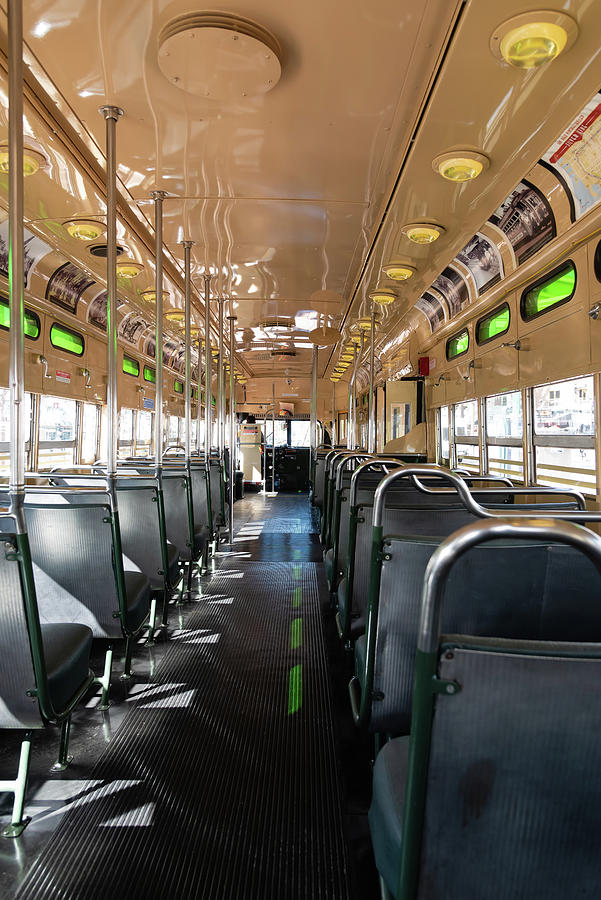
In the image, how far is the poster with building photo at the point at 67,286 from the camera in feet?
20.4

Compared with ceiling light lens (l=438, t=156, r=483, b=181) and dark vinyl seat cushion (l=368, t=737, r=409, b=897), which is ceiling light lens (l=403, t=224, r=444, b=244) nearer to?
ceiling light lens (l=438, t=156, r=483, b=181)

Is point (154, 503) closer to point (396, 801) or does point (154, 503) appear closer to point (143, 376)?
point (396, 801)

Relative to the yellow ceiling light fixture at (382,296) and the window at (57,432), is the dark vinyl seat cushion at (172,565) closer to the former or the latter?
the window at (57,432)

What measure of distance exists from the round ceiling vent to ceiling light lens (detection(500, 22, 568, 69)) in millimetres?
995

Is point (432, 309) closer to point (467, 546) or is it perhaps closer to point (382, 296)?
point (382, 296)

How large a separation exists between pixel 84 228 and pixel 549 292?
152 inches

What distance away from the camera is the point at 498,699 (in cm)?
87

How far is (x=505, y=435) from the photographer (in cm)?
555

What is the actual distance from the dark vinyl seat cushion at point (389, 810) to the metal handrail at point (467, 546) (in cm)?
54

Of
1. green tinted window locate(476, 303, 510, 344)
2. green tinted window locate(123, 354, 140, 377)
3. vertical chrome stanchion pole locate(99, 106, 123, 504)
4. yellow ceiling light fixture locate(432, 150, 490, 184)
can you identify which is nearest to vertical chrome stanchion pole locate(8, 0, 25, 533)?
vertical chrome stanchion pole locate(99, 106, 123, 504)

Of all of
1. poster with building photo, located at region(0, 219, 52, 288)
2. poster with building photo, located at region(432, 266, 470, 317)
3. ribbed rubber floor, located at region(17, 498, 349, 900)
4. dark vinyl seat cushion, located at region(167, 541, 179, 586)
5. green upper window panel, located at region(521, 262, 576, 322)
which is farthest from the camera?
poster with building photo, located at region(432, 266, 470, 317)

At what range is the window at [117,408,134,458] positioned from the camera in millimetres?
9664

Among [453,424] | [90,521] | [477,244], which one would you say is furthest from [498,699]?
[453,424]

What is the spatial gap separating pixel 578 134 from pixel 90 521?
11.9ft
